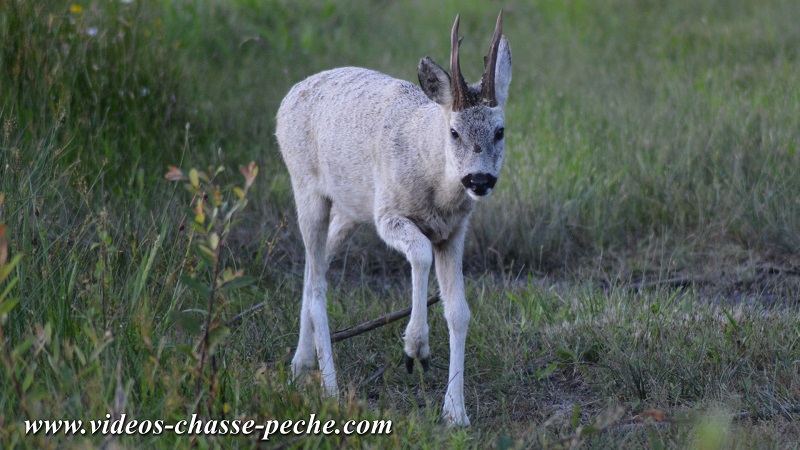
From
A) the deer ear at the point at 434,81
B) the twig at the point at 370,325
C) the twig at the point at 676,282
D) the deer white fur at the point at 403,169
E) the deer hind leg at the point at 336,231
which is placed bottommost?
the twig at the point at 676,282

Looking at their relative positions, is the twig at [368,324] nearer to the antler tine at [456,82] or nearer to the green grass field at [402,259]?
the green grass field at [402,259]

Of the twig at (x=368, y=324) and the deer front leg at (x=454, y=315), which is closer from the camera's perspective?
the deer front leg at (x=454, y=315)

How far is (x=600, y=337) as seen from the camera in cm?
542

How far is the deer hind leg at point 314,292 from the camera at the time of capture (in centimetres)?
539

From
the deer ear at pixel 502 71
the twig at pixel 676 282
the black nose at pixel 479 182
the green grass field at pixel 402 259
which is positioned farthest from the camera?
the twig at pixel 676 282

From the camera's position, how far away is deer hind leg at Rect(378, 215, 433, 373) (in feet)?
15.8

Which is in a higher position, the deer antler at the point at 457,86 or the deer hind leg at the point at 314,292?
the deer antler at the point at 457,86

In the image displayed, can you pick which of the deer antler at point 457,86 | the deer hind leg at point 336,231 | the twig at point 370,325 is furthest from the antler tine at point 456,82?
the deer hind leg at point 336,231

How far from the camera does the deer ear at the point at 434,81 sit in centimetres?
491

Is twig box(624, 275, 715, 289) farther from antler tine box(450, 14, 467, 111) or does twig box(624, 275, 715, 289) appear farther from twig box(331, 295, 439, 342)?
antler tine box(450, 14, 467, 111)

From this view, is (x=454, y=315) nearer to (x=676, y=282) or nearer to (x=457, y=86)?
(x=457, y=86)

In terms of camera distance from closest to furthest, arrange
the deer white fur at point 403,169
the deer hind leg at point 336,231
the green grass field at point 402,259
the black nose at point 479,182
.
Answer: the green grass field at point 402,259, the black nose at point 479,182, the deer white fur at point 403,169, the deer hind leg at point 336,231

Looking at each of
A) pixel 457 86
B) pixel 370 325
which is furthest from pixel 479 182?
pixel 370 325

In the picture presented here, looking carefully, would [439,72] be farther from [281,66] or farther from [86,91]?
[281,66]
